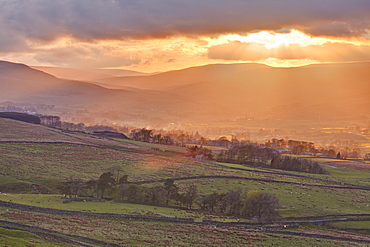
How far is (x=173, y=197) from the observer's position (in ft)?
203

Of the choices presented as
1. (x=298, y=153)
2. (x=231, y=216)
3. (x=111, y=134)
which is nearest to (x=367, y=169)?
(x=298, y=153)

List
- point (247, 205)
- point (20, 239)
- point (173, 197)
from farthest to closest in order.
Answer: point (173, 197) → point (247, 205) → point (20, 239)

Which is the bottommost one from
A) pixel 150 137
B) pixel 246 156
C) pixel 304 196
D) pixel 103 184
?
pixel 103 184

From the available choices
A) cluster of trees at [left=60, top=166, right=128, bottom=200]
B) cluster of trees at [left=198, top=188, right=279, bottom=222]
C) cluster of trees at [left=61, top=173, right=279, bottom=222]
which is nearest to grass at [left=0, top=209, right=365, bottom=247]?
cluster of trees at [left=198, top=188, right=279, bottom=222]

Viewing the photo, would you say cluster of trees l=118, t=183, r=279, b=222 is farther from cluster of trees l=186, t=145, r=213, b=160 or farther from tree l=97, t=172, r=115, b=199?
cluster of trees l=186, t=145, r=213, b=160

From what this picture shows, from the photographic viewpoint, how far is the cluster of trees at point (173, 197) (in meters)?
58.2

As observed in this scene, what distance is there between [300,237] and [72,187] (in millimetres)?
32969

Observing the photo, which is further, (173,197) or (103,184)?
(173,197)

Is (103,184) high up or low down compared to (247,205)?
up

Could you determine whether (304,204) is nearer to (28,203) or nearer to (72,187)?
(72,187)

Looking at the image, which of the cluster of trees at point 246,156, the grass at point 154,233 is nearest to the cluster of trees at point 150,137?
the cluster of trees at point 246,156

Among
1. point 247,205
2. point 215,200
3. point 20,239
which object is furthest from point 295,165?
point 20,239

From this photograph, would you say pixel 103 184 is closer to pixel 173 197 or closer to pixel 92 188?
pixel 92 188

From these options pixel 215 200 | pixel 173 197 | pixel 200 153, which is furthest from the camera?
pixel 200 153
